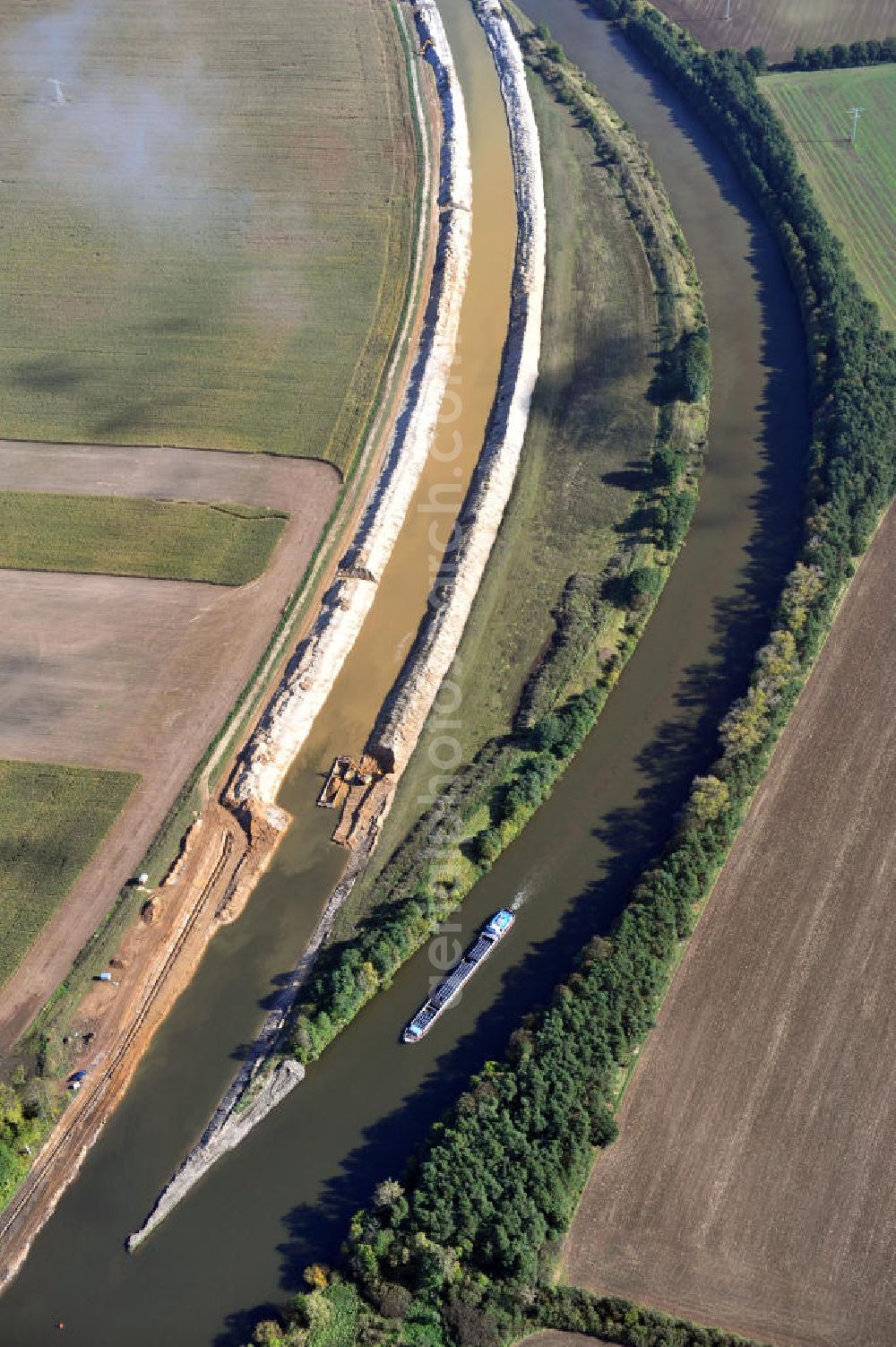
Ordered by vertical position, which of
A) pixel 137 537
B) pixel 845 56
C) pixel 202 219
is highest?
pixel 845 56

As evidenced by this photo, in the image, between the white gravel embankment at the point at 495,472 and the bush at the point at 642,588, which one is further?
the bush at the point at 642,588

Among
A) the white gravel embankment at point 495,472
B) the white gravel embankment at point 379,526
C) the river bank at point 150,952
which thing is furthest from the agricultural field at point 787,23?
the river bank at point 150,952

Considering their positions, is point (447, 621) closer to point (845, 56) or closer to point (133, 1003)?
point (133, 1003)

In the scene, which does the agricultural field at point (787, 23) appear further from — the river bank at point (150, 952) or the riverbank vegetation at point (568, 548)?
the river bank at point (150, 952)

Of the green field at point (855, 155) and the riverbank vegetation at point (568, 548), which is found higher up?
the green field at point (855, 155)

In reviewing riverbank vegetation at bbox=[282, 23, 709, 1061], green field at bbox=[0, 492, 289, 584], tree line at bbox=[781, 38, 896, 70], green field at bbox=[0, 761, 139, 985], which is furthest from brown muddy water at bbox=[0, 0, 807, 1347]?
tree line at bbox=[781, 38, 896, 70]

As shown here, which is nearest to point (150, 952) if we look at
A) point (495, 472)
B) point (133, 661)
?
point (133, 661)
